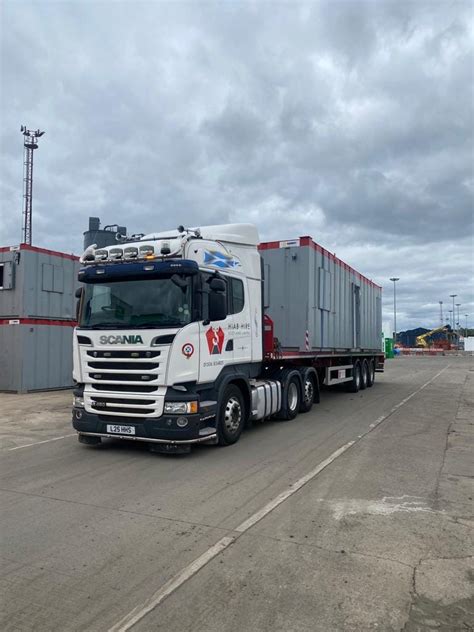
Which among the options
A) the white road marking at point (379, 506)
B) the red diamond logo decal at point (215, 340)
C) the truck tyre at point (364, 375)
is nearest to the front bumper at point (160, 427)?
the red diamond logo decal at point (215, 340)

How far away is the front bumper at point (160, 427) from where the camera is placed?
274 inches

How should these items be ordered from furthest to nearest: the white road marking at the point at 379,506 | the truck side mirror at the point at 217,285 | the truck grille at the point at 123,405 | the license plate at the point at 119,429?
1. the truck side mirror at the point at 217,285
2. the license plate at the point at 119,429
3. the truck grille at the point at 123,405
4. the white road marking at the point at 379,506

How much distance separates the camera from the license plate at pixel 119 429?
7172 millimetres

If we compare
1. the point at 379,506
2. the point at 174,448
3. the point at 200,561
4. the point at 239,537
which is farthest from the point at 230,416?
the point at 200,561

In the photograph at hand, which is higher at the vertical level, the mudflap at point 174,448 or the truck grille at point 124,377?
the truck grille at point 124,377

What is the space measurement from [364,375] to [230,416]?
11.2 m

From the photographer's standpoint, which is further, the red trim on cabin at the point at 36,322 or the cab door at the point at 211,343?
the red trim on cabin at the point at 36,322

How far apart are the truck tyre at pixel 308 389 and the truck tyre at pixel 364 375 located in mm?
5602

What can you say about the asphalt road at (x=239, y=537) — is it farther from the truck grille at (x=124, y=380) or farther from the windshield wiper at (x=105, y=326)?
the windshield wiper at (x=105, y=326)

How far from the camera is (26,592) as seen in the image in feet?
11.3

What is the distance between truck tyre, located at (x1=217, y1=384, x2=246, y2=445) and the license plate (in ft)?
4.37

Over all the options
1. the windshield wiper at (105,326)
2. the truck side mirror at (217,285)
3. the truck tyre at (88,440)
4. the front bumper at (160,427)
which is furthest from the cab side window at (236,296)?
the truck tyre at (88,440)

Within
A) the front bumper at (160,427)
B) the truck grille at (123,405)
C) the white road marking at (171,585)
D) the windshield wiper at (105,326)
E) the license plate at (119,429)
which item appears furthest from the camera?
the windshield wiper at (105,326)

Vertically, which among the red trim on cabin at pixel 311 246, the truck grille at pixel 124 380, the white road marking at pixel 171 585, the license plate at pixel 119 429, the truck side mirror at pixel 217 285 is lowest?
the white road marking at pixel 171 585
